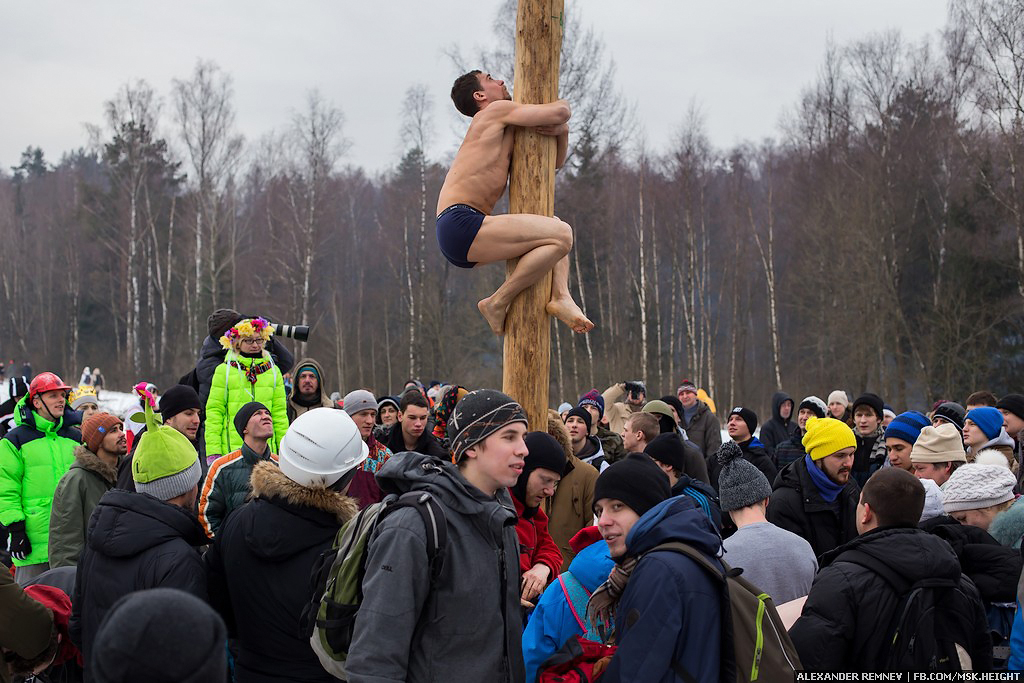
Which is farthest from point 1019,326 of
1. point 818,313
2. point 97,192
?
point 97,192

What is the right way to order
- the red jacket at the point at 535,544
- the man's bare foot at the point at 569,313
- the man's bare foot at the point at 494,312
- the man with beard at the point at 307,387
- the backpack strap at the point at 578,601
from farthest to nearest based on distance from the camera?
the man with beard at the point at 307,387
the man's bare foot at the point at 494,312
the man's bare foot at the point at 569,313
the red jacket at the point at 535,544
the backpack strap at the point at 578,601

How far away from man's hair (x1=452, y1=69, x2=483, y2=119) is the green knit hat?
2.18m

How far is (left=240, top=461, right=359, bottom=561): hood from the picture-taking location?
318 cm

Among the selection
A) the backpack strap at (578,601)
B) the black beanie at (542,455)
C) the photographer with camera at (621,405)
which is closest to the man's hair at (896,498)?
the backpack strap at (578,601)

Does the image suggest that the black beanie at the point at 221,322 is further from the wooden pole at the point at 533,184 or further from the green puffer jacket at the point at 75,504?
the wooden pole at the point at 533,184

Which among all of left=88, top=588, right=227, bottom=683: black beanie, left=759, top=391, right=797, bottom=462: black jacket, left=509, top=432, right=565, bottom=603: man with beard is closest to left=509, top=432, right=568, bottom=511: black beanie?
left=509, top=432, right=565, bottom=603: man with beard

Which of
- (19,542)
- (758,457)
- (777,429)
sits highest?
(758,457)

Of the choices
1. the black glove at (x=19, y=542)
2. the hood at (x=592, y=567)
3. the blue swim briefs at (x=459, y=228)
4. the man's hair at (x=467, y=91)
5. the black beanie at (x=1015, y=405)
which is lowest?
the black glove at (x=19, y=542)

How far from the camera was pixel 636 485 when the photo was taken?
10.0ft

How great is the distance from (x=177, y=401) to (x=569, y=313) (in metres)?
2.92

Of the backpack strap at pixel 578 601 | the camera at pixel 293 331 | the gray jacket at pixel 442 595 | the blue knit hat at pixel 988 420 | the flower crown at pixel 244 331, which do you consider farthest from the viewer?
the camera at pixel 293 331

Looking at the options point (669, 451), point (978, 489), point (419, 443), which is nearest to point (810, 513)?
point (669, 451)

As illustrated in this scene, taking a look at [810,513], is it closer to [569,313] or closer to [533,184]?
[569,313]

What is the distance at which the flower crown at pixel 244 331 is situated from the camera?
7.19 m
